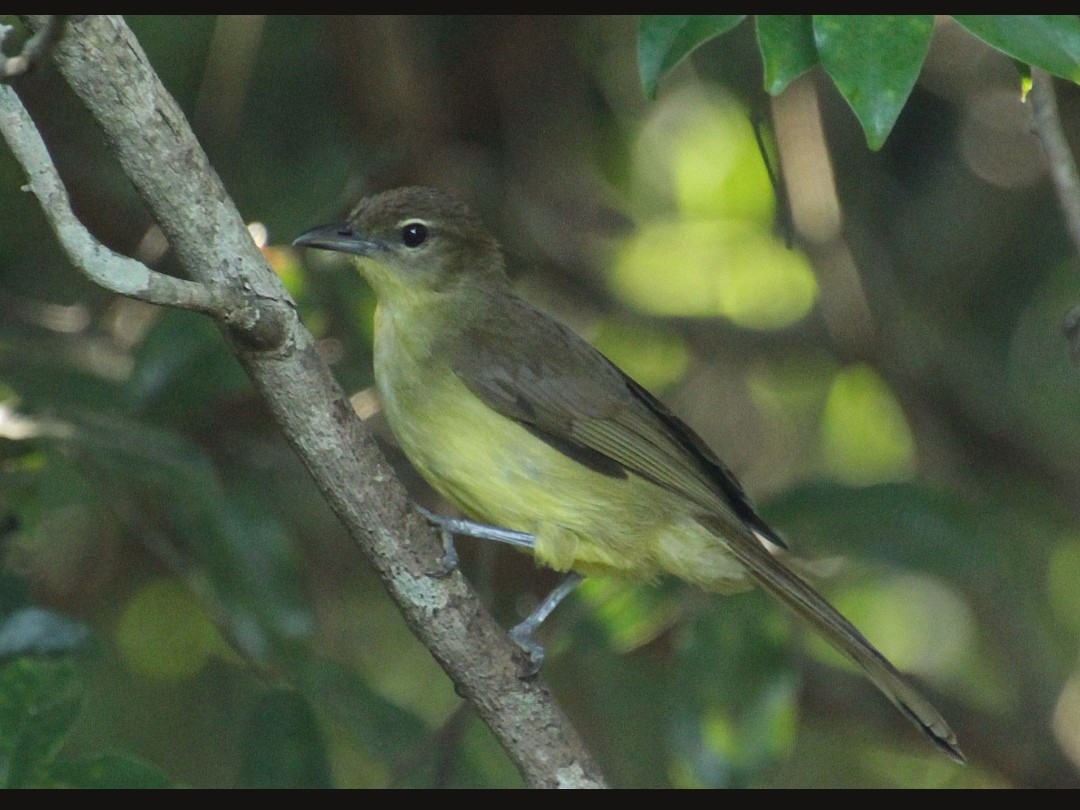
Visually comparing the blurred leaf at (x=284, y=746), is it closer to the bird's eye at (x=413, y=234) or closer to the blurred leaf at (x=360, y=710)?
the blurred leaf at (x=360, y=710)

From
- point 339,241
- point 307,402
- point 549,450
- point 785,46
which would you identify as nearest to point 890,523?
point 549,450

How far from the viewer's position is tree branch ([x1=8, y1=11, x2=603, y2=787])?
9.61ft

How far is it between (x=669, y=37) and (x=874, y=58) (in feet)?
1.65

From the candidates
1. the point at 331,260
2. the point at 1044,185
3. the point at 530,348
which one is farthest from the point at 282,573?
the point at 1044,185

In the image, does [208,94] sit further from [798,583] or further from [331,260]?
[798,583]

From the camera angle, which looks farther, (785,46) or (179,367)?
(179,367)

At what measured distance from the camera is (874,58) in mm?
3246

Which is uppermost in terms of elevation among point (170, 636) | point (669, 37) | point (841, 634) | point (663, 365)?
point (669, 37)

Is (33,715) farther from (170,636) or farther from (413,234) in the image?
(170,636)

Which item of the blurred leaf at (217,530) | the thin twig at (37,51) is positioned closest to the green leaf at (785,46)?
the thin twig at (37,51)

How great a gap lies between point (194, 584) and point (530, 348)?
1.28 metres

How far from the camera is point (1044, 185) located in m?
6.22

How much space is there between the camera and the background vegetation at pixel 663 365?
507 cm

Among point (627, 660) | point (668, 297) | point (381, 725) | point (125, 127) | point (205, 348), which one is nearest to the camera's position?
point (125, 127)
